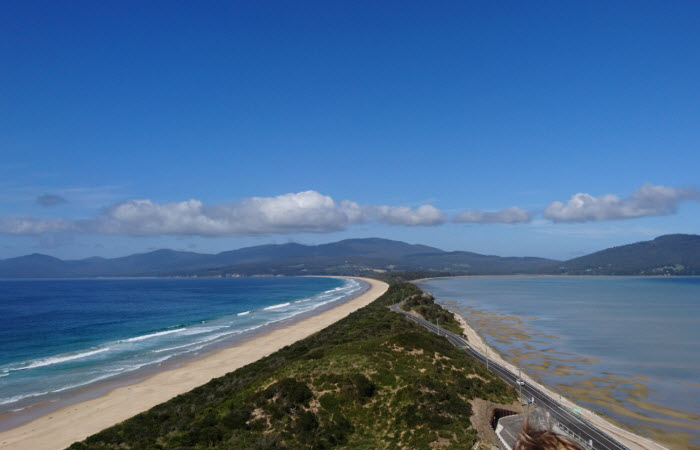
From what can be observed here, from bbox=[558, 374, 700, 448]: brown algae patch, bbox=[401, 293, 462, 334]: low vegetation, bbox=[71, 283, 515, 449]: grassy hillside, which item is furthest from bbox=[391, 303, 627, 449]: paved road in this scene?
bbox=[401, 293, 462, 334]: low vegetation

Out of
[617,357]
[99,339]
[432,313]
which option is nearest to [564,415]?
[617,357]

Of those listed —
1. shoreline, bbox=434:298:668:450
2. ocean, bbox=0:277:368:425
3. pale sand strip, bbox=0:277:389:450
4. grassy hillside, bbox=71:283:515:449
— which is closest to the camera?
grassy hillside, bbox=71:283:515:449

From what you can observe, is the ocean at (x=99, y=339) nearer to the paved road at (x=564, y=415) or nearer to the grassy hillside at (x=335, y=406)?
the grassy hillside at (x=335, y=406)

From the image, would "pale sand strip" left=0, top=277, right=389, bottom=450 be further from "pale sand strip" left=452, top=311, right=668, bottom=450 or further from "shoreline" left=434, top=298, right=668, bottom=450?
"pale sand strip" left=452, top=311, right=668, bottom=450

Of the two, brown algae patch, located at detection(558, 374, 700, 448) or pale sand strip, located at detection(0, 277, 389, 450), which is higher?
brown algae patch, located at detection(558, 374, 700, 448)

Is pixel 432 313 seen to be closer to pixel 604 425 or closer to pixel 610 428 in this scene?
pixel 604 425

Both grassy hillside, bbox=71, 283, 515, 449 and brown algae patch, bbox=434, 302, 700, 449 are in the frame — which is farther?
brown algae patch, bbox=434, 302, 700, 449
